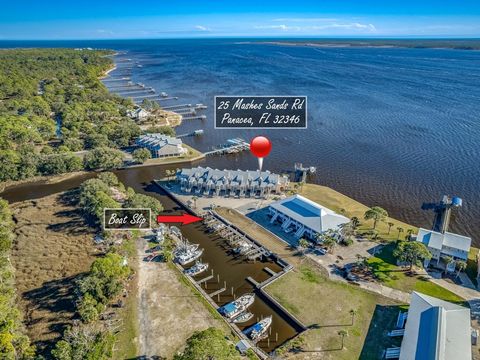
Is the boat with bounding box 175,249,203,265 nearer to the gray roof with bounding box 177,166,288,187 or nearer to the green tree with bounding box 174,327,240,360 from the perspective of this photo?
the green tree with bounding box 174,327,240,360

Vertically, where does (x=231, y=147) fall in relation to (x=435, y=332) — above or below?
above

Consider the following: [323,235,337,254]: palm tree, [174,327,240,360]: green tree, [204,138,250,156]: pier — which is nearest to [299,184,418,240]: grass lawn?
[323,235,337,254]: palm tree

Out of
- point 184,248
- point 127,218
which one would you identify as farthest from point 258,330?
point 127,218

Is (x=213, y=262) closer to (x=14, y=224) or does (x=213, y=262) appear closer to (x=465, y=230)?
(x=14, y=224)

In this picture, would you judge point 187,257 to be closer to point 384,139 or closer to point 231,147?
point 231,147

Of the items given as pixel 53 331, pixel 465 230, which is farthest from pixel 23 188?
pixel 465 230
